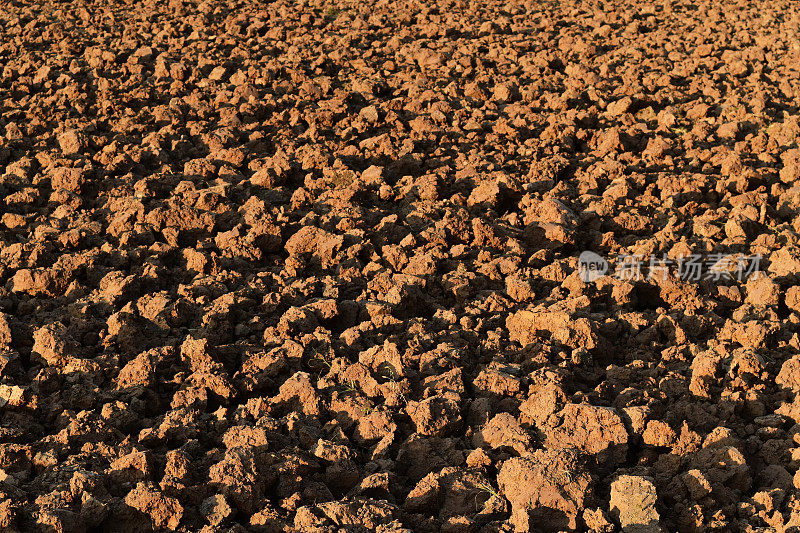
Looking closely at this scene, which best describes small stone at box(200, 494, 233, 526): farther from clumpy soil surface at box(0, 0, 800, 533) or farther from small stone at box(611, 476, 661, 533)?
small stone at box(611, 476, 661, 533)

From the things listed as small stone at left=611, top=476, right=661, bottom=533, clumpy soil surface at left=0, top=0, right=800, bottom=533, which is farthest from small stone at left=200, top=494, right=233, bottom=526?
small stone at left=611, top=476, right=661, bottom=533

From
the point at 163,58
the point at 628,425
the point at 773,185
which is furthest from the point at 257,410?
the point at 163,58

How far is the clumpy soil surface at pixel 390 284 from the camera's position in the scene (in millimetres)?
2572

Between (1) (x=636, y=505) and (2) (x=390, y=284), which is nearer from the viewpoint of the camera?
(1) (x=636, y=505)

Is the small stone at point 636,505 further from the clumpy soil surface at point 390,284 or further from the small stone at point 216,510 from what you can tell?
the small stone at point 216,510

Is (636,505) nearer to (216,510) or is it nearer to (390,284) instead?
(216,510)

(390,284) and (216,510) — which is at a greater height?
(216,510)

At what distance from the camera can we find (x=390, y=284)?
362 cm

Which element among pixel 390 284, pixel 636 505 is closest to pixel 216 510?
pixel 636 505

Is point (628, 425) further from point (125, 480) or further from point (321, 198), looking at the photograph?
point (321, 198)

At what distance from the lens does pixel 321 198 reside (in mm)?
4328

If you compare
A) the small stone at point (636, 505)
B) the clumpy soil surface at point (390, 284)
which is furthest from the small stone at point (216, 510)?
the small stone at point (636, 505)

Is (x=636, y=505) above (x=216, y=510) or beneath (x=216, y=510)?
beneath

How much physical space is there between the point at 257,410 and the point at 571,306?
132 cm
